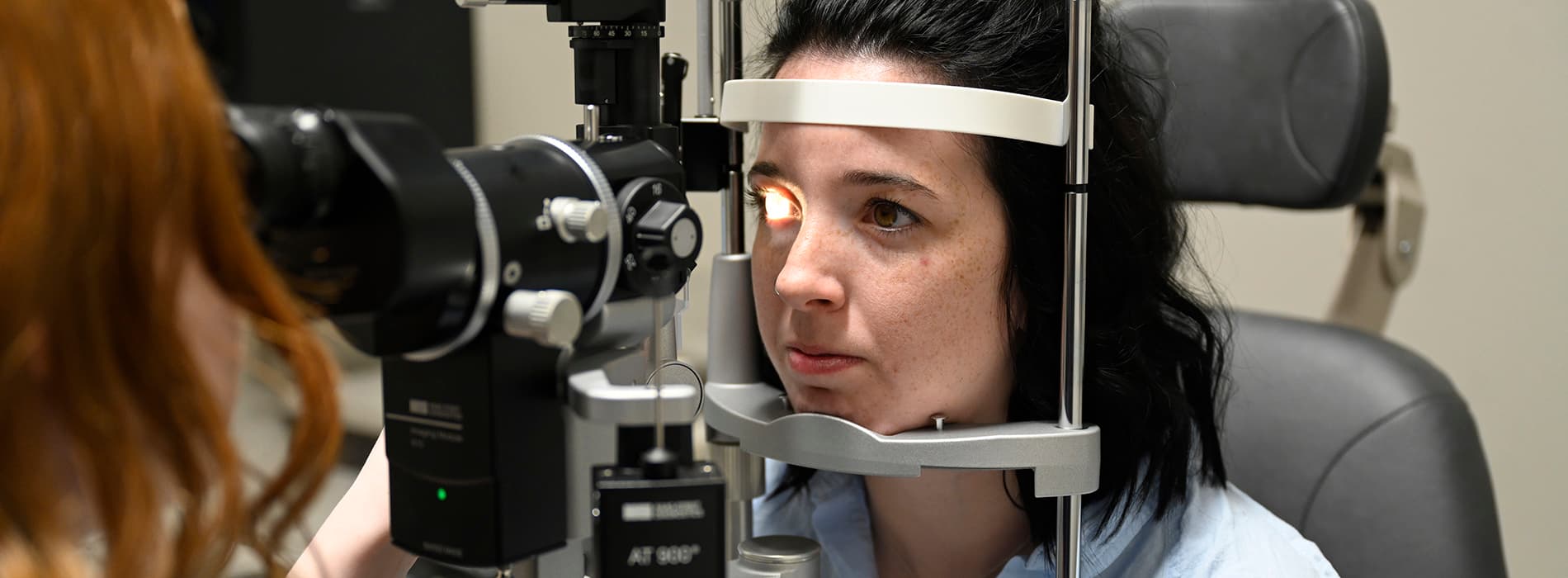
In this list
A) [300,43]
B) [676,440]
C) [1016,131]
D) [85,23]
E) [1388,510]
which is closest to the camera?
[85,23]

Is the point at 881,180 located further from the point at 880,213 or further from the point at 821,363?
the point at 821,363

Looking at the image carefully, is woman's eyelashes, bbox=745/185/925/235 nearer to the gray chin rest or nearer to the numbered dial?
the gray chin rest

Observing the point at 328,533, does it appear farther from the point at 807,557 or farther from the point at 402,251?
the point at 402,251

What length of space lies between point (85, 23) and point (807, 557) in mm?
587

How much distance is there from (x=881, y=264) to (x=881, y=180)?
2.4 inches

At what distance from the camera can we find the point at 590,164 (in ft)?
2.41

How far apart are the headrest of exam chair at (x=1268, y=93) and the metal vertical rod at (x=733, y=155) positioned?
47 cm

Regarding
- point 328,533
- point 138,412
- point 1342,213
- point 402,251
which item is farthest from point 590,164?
point 1342,213

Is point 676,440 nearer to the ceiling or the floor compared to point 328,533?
nearer to the ceiling

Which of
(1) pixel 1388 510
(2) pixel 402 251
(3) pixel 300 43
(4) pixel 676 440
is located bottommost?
(1) pixel 1388 510

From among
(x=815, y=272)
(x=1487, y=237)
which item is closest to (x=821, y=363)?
(x=815, y=272)

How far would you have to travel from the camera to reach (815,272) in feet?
3.11

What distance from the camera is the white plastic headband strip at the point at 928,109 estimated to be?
35.9 inches

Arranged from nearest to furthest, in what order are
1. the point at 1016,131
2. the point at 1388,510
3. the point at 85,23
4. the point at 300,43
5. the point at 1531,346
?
1. the point at 85,23
2. the point at 1016,131
3. the point at 1388,510
4. the point at 1531,346
5. the point at 300,43
